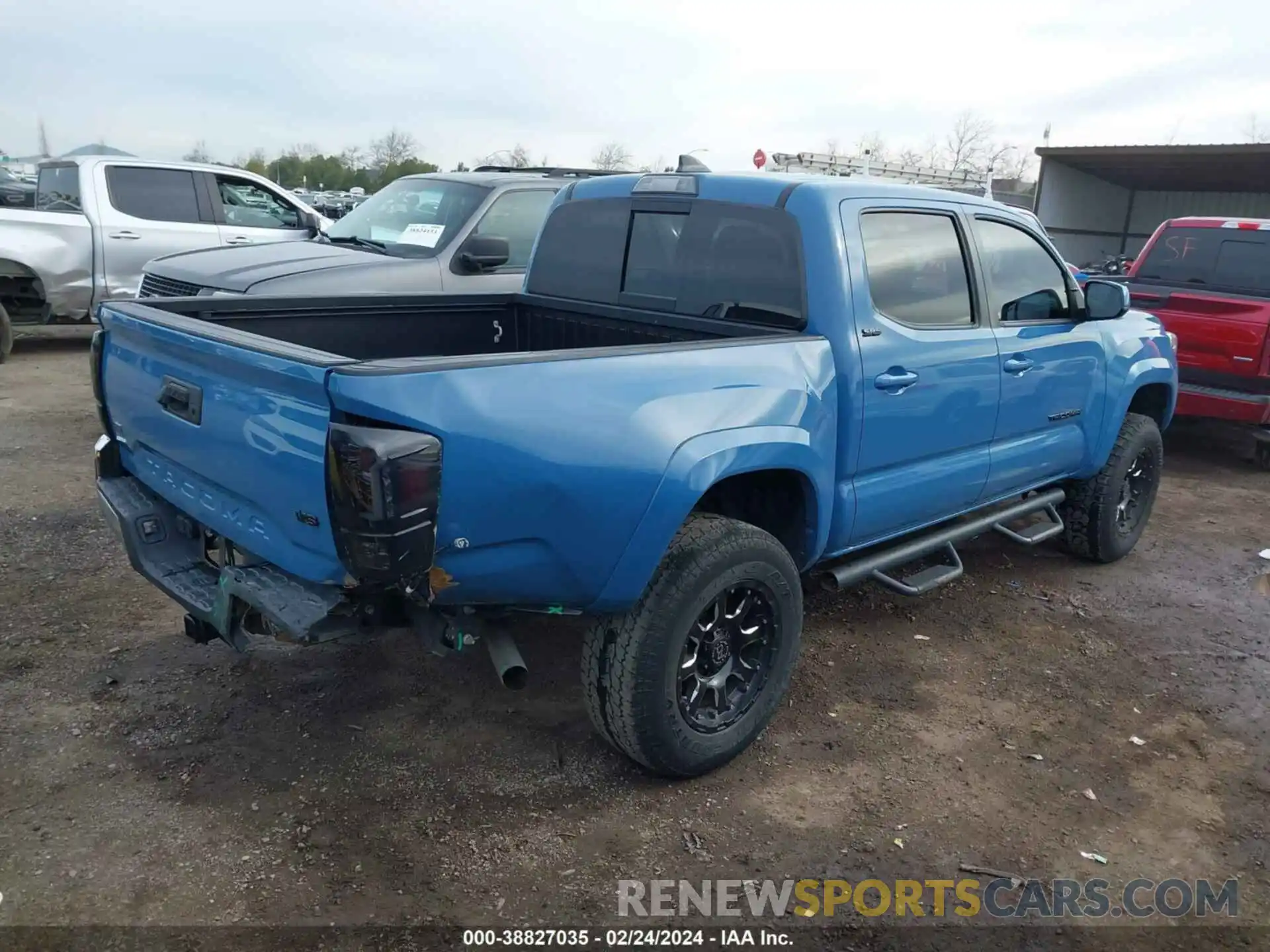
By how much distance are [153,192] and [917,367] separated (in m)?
8.71

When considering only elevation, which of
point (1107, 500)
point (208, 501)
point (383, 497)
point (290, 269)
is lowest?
point (1107, 500)

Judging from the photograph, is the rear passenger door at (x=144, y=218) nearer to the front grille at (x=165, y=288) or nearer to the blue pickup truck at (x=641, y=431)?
the front grille at (x=165, y=288)

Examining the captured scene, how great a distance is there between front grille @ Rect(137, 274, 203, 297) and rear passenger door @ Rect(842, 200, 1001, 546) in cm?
464

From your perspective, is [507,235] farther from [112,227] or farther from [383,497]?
[383,497]

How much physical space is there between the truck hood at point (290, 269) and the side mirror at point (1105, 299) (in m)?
4.12

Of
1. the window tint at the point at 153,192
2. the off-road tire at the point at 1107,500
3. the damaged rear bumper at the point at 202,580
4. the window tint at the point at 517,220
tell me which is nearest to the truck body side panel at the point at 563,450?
the damaged rear bumper at the point at 202,580

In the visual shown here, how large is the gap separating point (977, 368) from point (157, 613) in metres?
3.65

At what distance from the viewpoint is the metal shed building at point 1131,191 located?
14.1 meters

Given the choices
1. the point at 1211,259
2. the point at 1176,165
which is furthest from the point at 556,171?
the point at 1176,165

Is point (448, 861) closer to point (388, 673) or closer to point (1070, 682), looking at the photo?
point (388, 673)

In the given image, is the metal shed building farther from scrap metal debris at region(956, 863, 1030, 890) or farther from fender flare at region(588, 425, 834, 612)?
scrap metal debris at region(956, 863, 1030, 890)

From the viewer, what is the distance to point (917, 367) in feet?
12.0

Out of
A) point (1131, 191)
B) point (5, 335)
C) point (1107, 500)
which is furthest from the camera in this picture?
point (1131, 191)

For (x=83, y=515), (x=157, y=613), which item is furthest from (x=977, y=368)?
(x=83, y=515)
